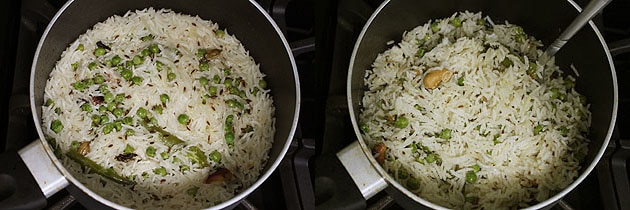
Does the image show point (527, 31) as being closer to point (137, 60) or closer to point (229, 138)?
point (229, 138)

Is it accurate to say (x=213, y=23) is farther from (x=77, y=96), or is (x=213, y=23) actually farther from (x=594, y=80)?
(x=594, y=80)

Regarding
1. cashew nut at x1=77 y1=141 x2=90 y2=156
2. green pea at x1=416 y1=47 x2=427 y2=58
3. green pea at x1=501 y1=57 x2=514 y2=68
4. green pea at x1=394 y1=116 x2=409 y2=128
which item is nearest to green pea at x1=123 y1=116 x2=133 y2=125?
cashew nut at x1=77 y1=141 x2=90 y2=156

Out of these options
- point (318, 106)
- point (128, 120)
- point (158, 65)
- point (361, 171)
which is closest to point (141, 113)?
point (128, 120)

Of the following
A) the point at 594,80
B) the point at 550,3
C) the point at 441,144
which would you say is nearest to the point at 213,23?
the point at 441,144

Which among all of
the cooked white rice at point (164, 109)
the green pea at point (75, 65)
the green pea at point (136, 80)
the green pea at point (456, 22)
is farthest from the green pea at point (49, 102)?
the green pea at point (456, 22)

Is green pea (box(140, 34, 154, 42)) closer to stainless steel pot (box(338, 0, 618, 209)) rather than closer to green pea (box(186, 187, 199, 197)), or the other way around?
green pea (box(186, 187, 199, 197))

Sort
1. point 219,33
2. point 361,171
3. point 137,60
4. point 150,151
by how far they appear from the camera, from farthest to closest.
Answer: point 219,33 → point 137,60 → point 150,151 → point 361,171
